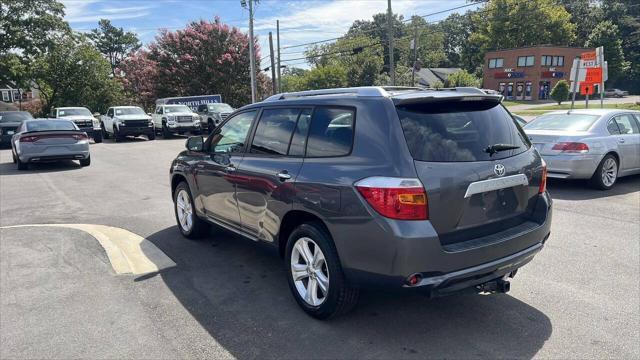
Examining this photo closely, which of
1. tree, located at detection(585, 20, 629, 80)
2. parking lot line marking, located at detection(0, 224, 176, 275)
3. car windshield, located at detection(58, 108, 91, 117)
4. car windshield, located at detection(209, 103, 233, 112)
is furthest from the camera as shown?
tree, located at detection(585, 20, 629, 80)

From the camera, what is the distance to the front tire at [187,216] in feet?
18.8

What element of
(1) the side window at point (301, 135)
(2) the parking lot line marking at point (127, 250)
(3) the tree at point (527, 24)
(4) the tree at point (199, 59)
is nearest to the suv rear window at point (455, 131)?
(1) the side window at point (301, 135)

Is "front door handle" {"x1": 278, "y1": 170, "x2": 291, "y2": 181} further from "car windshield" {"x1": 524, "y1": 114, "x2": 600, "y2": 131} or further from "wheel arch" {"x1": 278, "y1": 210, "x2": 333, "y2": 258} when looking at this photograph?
"car windshield" {"x1": 524, "y1": 114, "x2": 600, "y2": 131}

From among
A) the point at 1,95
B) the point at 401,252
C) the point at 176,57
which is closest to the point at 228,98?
the point at 176,57

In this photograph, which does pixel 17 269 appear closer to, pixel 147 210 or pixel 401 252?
pixel 147 210

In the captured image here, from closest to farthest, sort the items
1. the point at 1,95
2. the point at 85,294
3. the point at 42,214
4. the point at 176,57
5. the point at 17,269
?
the point at 85,294 < the point at 17,269 < the point at 42,214 < the point at 176,57 < the point at 1,95

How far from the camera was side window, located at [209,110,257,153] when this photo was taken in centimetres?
471

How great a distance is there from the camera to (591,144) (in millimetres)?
8344

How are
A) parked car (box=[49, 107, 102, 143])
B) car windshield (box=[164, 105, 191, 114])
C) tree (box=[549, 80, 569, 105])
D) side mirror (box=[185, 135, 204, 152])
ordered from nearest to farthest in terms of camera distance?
Answer: side mirror (box=[185, 135, 204, 152]) < parked car (box=[49, 107, 102, 143]) < car windshield (box=[164, 105, 191, 114]) < tree (box=[549, 80, 569, 105])

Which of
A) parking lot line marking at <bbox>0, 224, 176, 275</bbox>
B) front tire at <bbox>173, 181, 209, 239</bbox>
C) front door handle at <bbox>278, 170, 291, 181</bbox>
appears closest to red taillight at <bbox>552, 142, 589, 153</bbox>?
front tire at <bbox>173, 181, 209, 239</bbox>

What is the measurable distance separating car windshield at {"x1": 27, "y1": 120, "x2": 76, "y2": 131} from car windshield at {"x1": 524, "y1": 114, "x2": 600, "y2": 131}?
39.7 feet

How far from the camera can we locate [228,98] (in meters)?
40.8

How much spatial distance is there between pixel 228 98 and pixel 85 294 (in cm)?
3773

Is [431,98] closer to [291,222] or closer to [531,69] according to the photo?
[291,222]
